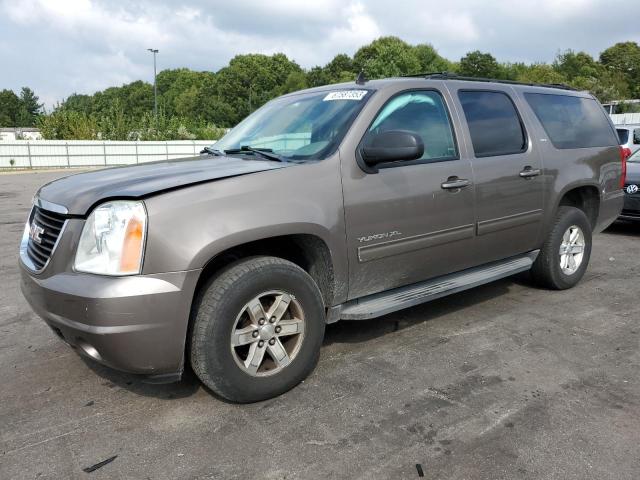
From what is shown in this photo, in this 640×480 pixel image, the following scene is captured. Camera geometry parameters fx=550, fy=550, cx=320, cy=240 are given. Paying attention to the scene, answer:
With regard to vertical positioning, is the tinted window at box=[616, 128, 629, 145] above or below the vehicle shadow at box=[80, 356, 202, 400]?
above

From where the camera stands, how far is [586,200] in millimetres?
5344

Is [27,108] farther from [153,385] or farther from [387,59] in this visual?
[153,385]

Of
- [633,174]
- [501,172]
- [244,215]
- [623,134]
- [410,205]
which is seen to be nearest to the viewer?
[244,215]

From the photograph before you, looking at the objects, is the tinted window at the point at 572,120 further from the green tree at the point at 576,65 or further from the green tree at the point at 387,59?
the green tree at the point at 576,65

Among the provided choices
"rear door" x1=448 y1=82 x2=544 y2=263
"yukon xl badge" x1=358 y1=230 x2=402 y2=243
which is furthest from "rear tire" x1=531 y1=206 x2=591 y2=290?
"yukon xl badge" x1=358 y1=230 x2=402 y2=243

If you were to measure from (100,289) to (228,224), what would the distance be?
67 cm

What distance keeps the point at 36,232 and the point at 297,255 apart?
149cm

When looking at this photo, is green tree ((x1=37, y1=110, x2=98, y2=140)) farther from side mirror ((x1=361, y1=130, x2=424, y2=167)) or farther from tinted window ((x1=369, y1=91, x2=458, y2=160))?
side mirror ((x1=361, y1=130, x2=424, y2=167))

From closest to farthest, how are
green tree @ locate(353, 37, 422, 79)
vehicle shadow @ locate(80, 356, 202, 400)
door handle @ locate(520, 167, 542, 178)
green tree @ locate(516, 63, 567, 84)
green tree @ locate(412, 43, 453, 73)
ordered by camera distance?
vehicle shadow @ locate(80, 356, 202, 400) < door handle @ locate(520, 167, 542, 178) < green tree @ locate(353, 37, 422, 79) < green tree @ locate(516, 63, 567, 84) < green tree @ locate(412, 43, 453, 73)

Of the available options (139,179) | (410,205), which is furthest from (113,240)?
(410,205)

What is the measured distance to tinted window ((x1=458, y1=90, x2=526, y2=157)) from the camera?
162 inches

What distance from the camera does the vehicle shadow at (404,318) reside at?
4059 millimetres

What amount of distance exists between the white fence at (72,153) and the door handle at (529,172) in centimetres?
2267

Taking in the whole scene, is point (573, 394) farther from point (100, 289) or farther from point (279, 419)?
point (100, 289)
